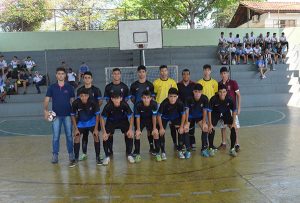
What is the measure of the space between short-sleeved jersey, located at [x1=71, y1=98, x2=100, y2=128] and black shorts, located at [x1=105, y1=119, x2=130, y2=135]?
0.29 metres

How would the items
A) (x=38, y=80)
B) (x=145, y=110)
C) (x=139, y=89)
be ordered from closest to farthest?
1. (x=145, y=110)
2. (x=139, y=89)
3. (x=38, y=80)

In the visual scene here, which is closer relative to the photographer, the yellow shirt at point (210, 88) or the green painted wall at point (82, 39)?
the yellow shirt at point (210, 88)

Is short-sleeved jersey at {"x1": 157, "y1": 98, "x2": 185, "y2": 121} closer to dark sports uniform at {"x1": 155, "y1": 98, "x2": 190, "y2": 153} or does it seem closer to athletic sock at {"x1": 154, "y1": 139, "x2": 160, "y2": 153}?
dark sports uniform at {"x1": 155, "y1": 98, "x2": 190, "y2": 153}

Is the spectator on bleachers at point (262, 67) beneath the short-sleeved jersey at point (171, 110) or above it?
above

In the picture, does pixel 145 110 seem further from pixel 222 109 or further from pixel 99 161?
pixel 222 109

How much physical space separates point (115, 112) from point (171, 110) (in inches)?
42.4

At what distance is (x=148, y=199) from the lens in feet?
15.4

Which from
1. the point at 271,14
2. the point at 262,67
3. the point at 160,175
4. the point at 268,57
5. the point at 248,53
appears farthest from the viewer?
the point at 271,14

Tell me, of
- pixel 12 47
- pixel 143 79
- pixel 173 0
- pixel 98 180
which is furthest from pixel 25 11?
pixel 98 180

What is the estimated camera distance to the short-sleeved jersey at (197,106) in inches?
272

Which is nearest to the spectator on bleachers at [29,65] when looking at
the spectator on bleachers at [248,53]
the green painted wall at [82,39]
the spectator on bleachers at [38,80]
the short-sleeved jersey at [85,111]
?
the spectator on bleachers at [38,80]

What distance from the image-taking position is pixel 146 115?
22.0 ft

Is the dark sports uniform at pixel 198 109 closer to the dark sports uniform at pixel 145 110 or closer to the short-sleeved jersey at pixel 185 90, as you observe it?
the short-sleeved jersey at pixel 185 90

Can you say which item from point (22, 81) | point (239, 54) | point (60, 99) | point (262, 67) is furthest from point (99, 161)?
point (239, 54)
